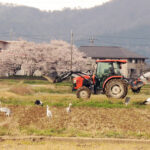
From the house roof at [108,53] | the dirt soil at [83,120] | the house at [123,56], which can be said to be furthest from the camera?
the house roof at [108,53]

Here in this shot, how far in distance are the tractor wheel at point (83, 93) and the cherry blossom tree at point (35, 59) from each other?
166 feet

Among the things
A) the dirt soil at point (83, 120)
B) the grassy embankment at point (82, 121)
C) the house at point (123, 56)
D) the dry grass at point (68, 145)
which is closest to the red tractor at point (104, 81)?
the grassy embankment at point (82, 121)

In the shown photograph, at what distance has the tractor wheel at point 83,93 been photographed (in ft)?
59.7

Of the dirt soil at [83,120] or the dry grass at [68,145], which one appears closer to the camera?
the dry grass at [68,145]

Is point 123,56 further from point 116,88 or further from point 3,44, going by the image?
point 116,88

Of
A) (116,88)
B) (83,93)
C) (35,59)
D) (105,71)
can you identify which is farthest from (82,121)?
(35,59)

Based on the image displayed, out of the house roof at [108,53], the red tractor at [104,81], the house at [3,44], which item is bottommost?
the red tractor at [104,81]

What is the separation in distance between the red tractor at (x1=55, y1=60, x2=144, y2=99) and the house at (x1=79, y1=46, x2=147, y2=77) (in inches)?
2836

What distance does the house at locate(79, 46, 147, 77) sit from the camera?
9144cm

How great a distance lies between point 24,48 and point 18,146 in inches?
2501

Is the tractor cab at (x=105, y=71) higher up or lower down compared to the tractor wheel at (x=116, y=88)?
higher up

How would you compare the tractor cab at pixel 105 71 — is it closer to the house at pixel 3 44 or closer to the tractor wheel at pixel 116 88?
the tractor wheel at pixel 116 88

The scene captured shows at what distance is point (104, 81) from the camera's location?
18.2 metres

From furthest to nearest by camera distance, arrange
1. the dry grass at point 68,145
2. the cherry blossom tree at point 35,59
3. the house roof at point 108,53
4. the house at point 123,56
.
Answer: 1. the house roof at point 108,53
2. the house at point 123,56
3. the cherry blossom tree at point 35,59
4. the dry grass at point 68,145
